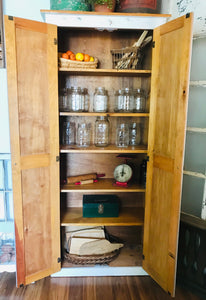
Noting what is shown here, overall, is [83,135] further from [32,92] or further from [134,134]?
[32,92]

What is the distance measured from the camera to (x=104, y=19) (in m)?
1.70

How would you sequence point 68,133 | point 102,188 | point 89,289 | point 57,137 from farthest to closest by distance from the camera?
point 68,133 < point 102,188 < point 89,289 < point 57,137

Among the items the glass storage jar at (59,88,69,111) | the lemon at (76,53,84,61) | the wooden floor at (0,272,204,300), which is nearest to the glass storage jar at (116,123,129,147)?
the glass storage jar at (59,88,69,111)

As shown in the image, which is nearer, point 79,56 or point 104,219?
point 79,56

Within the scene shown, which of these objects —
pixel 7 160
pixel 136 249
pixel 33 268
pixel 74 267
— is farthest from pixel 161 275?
pixel 7 160

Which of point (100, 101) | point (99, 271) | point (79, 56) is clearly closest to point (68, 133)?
point (100, 101)

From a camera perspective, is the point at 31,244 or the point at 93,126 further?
the point at 93,126

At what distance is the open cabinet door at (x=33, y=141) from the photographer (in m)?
1.59

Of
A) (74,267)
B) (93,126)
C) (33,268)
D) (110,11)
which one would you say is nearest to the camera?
(110,11)

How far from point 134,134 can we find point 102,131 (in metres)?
0.30

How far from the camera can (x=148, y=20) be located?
171 cm

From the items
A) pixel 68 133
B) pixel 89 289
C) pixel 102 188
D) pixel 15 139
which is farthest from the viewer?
pixel 68 133

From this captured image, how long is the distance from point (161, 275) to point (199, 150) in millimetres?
1065

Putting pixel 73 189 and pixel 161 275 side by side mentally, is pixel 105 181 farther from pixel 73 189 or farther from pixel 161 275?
pixel 161 275
